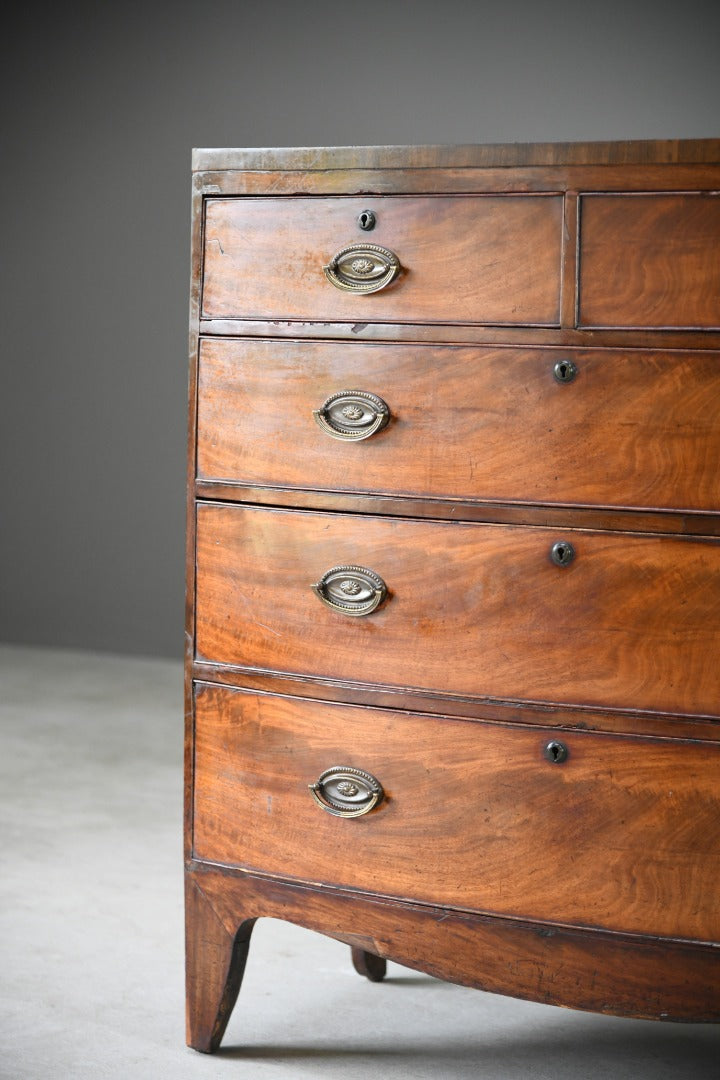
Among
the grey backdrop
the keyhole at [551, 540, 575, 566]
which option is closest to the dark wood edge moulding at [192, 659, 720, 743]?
the keyhole at [551, 540, 575, 566]

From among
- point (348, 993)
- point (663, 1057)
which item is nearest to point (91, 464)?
point (348, 993)

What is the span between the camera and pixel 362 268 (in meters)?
1.72

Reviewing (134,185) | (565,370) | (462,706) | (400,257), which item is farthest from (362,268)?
(134,185)

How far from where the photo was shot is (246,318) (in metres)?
1.79

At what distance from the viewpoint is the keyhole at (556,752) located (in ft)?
5.49

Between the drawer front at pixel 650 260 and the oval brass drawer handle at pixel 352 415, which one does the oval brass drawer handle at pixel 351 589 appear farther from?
the drawer front at pixel 650 260

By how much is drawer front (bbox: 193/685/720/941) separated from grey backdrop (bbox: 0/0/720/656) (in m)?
3.12

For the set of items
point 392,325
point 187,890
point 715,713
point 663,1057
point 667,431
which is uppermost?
point 392,325

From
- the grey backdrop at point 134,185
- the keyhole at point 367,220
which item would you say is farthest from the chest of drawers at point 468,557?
the grey backdrop at point 134,185

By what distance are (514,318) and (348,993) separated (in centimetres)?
114

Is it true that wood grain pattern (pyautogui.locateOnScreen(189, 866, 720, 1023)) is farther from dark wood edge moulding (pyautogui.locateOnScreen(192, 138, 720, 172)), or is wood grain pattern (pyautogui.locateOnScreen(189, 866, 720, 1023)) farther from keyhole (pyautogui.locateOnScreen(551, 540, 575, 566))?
dark wood edge moulding (pyautogui.locateOnScreen(192, 138, 720, 172))

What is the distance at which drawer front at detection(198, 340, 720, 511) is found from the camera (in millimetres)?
1604

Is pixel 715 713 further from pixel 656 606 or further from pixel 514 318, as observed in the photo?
pixel 514 318

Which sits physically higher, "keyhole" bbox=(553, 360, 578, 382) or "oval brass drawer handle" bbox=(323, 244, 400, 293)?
"oval brass drawer handle" bbox=(323, 244, 400, 293)
